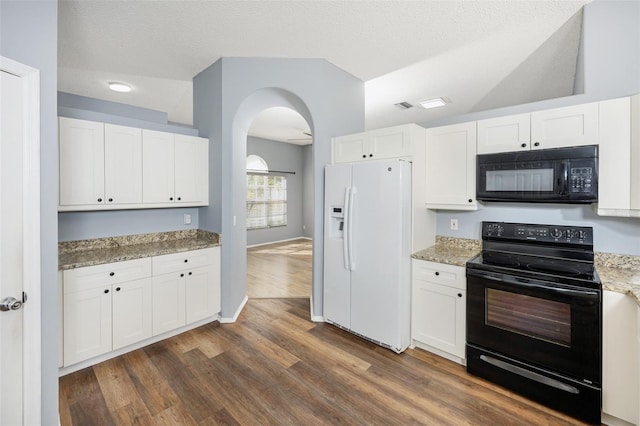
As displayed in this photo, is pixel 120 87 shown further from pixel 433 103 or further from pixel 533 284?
pixel 533 284

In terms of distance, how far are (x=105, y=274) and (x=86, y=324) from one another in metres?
0.40

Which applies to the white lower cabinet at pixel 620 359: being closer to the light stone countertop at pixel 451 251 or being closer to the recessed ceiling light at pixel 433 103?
the light stone countertop at pixel 451 251

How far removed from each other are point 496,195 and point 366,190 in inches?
43.2

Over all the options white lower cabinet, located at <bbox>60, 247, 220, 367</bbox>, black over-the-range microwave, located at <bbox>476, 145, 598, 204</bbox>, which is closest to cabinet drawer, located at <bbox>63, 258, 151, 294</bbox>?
white lower cabinet, located at <bbox>60, 247, 220, 367</bbox>

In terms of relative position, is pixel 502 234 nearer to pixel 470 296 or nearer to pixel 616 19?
pixel 470 296

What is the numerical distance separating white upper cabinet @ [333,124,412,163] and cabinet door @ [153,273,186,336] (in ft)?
6.83

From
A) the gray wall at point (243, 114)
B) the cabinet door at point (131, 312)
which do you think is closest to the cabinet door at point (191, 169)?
the gray wall at point (243, 114)

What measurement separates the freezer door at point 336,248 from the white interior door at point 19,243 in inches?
86.7

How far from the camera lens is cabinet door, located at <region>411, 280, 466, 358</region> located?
7.59 ft

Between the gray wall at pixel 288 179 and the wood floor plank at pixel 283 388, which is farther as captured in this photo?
the gray wall at pixel 288 179

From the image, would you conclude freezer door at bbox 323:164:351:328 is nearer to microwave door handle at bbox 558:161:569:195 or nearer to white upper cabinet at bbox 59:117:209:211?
white upper cabinet at bbox 59:117:209:211

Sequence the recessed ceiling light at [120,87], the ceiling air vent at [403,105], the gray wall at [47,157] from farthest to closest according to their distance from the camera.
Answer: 1. the ceiling air vent at [403,105]
2. the recessed ceiling light at [120,87]
3. the gray wall at [47,157]

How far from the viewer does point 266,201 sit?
25.8 ft

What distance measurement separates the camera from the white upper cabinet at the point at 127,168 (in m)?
2.37
